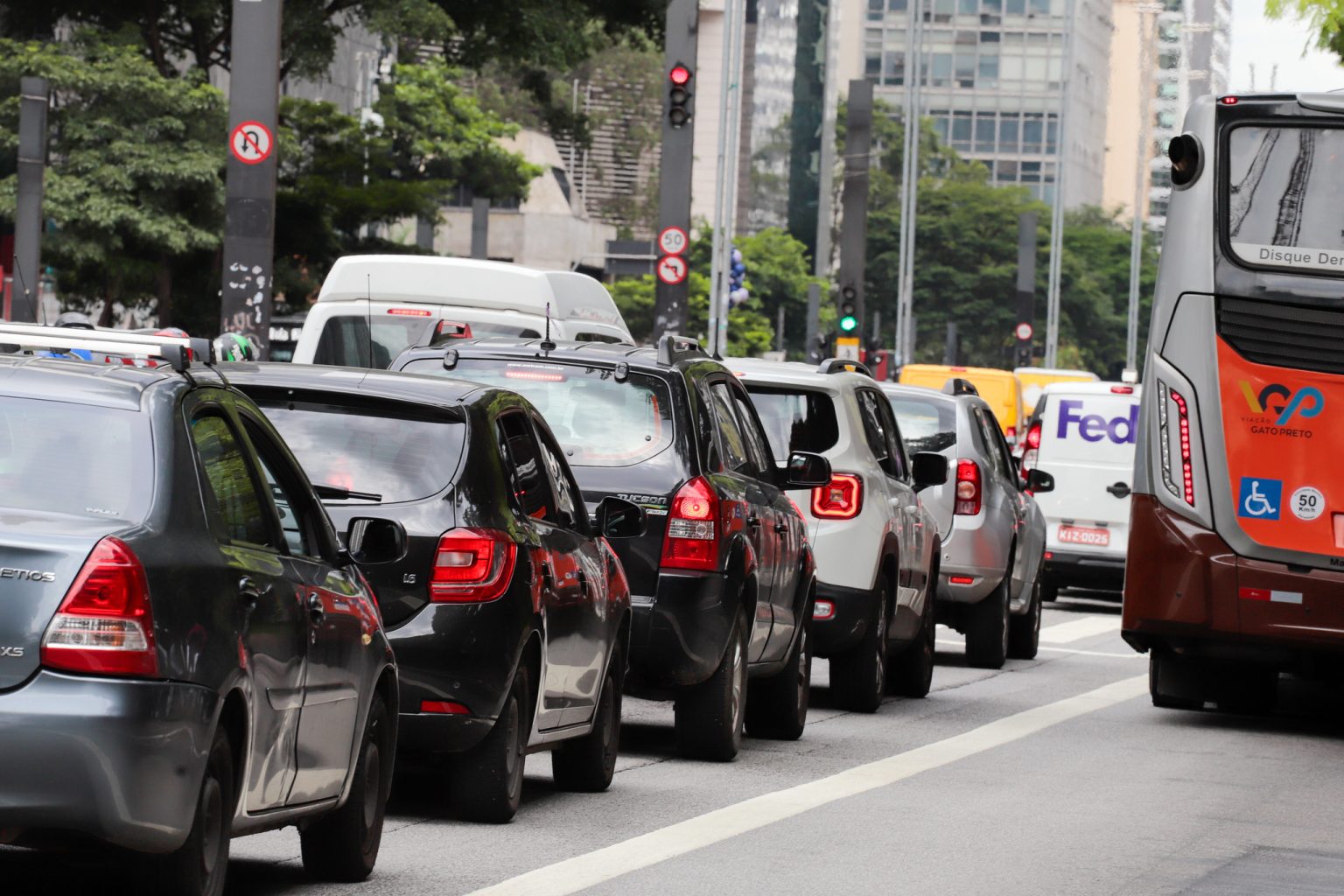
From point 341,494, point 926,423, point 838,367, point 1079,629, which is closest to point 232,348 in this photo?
point 838,367

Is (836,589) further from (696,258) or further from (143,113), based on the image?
(696,258)

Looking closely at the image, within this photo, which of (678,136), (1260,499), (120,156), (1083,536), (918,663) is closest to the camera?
(1260,499)

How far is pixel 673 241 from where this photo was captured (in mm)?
29641

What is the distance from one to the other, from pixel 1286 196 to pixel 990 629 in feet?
17.5

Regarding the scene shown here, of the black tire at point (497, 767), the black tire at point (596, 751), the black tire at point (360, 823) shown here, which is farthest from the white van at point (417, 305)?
the black tire at point (360, 823)

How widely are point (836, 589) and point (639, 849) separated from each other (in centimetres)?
543

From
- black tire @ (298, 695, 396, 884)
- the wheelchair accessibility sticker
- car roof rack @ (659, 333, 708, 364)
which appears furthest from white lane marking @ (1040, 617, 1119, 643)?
black tire @ (298, 695, 396, 884)

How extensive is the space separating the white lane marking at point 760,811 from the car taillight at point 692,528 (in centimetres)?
103

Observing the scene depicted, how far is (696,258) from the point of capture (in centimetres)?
10144

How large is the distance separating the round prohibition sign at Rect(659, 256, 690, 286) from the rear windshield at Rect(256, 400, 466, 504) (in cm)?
2049

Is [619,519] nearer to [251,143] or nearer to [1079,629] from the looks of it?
[251,143]

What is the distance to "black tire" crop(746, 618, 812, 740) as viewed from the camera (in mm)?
13039

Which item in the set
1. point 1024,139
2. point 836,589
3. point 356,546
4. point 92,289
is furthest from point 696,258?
point 356,546

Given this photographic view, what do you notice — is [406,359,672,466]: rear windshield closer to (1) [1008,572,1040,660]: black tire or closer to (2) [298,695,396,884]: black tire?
(2) [298,695,396,884]: black tire
